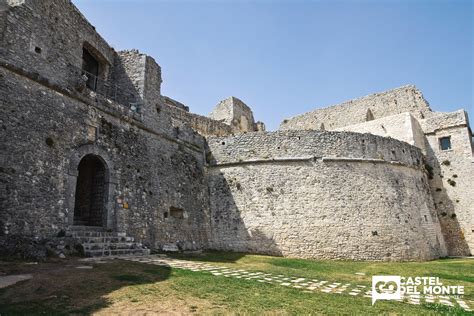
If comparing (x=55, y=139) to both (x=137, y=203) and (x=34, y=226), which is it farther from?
(x=137, y=203)

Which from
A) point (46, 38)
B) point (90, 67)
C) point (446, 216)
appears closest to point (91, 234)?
point (46, 38)

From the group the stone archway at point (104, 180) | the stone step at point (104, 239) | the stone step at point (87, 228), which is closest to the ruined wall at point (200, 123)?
the stone archway at point (104, 180)

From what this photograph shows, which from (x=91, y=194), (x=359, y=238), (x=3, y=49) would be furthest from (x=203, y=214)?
A: (x=3, y=49)

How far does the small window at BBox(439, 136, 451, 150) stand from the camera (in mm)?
18453

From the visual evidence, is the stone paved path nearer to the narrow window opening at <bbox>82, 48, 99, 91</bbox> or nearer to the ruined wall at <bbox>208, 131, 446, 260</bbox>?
the ruined wall at <bbox>208, 131, 446, 260</bbox>

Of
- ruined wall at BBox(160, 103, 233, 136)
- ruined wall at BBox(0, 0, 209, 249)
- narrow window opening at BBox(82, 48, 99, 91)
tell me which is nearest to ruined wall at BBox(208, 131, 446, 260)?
ruined wall at BBox(0, 0, 209, 249)

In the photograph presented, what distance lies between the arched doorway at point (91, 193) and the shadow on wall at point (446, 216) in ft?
56.2

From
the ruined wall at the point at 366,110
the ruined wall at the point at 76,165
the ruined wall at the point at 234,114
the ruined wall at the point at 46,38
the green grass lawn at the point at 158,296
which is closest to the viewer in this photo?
the green grass lawn at the point at 158,296

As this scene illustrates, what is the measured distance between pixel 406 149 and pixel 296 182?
6.54 metres

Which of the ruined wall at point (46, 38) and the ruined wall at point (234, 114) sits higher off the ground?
the ruined wall at point (234, 114)

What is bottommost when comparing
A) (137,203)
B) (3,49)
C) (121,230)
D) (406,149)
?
(121,230)

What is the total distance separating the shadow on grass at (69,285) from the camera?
3865 mm

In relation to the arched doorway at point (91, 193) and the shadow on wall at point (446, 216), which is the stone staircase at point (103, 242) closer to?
the arched doorway at point (91, 193)

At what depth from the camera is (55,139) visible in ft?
29.6
